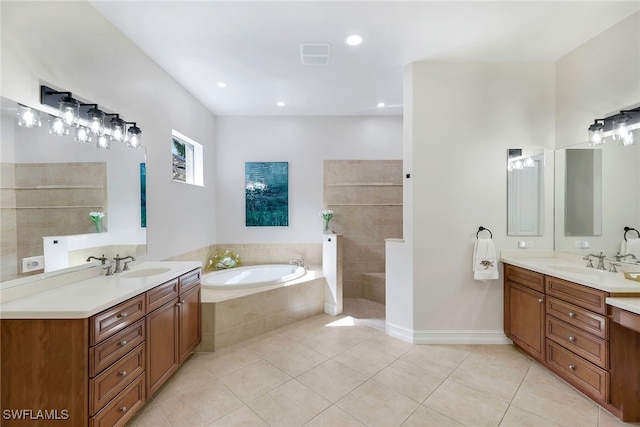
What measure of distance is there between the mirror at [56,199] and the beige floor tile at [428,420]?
102 inches

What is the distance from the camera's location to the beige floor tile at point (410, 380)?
2.01 meters

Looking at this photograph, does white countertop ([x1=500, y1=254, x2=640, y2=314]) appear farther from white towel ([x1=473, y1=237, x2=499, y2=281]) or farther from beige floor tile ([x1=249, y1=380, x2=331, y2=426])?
beige floor tile ([x1=249, y1=380, x2=331, y2=426])

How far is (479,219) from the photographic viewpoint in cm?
275

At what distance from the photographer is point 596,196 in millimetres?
2377

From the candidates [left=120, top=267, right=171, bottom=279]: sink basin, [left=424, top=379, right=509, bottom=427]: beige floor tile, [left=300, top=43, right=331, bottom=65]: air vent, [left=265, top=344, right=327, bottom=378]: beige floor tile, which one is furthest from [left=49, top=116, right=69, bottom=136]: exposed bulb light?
[left=424, top=379, right=509, bottom=427]: beige floor tile

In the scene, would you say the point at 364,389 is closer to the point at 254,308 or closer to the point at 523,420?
the point at 523,420

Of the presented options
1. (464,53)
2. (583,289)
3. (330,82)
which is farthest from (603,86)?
(330,82)

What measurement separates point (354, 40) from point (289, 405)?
10.1ft

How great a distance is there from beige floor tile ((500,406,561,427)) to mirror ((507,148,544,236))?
1630 millimetres

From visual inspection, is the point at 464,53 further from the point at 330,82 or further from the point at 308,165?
the point at 308,165

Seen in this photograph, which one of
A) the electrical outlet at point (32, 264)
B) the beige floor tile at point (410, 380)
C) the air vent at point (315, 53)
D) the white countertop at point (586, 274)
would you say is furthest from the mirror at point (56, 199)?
the white countertop at point (586, 274)

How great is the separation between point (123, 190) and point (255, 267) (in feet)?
7.26

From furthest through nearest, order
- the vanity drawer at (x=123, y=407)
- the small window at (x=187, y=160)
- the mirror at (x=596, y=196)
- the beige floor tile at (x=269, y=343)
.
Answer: the small window at (x=187, y=160) < the beige floor tile at (x=269, y=343) < the mirror at (x=596, y=196) < the vanity drawer at (x=123, y=407)

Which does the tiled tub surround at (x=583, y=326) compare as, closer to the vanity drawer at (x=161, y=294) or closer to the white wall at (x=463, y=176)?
the white wall at (x=463, y=176)
